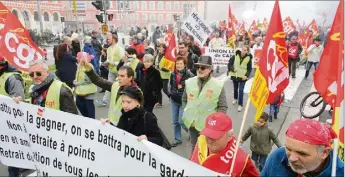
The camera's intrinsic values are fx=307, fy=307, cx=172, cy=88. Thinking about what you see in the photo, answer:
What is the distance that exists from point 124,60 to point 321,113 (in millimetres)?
4801

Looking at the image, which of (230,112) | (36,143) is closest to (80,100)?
(36,143)

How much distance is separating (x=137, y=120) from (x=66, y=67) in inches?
204

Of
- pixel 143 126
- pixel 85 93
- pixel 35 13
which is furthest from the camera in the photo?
pixel 35 13

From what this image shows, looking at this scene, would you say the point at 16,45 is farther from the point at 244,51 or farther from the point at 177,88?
the point at 244,51

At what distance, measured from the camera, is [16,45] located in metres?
4.61

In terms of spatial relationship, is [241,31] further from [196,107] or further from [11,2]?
[11,2]

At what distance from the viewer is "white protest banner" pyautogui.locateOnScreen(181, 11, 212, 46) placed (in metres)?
8.36

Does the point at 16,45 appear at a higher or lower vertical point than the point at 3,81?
higher

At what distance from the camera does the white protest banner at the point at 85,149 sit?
226 centimetres

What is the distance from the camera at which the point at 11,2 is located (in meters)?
40.6

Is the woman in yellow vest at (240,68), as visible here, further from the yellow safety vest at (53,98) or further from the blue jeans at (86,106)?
the yellow safety vest at (53,98)

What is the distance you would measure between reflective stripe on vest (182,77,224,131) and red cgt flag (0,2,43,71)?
231cm

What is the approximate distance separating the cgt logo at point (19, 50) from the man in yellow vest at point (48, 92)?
3.49 ft

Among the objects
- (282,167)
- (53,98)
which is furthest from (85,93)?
(282,167)
